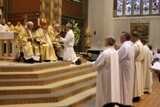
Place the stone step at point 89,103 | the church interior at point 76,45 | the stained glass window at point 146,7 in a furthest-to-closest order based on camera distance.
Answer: the stained glass window at point 146,7, the stone step at point 89,103, the church interior at point 76,45

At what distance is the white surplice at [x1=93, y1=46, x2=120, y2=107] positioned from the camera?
16.3 feet

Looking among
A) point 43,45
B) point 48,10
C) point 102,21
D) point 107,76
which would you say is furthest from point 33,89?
point 102,21

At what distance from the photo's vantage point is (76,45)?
15.1m

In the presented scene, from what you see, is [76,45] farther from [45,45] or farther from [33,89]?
[33,89]

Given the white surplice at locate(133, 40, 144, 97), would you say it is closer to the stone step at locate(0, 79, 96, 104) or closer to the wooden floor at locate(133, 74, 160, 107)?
the wooden floor at locate(133, 74, 160, 107)

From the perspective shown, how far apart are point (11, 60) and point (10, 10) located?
20.7 ft

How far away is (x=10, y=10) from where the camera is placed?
13.4 meters

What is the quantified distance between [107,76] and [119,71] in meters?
0.86

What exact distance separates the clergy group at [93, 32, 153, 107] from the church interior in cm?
81

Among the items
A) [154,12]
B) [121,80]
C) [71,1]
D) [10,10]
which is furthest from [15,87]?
[154,12]

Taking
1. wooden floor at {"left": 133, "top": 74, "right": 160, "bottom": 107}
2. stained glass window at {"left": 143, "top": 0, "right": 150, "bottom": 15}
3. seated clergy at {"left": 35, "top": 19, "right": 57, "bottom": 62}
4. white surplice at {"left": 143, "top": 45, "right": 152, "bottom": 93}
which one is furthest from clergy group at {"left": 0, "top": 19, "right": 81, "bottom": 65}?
stained glass window at {"left": 143, "top": 0, "right": 150, "bottom": 15}

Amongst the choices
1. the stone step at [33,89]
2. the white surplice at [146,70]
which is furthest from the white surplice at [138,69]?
the stone step at [33,89]

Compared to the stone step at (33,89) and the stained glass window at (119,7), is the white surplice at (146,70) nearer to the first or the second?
the stone step at (33,89)

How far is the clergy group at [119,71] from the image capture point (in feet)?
16.4
